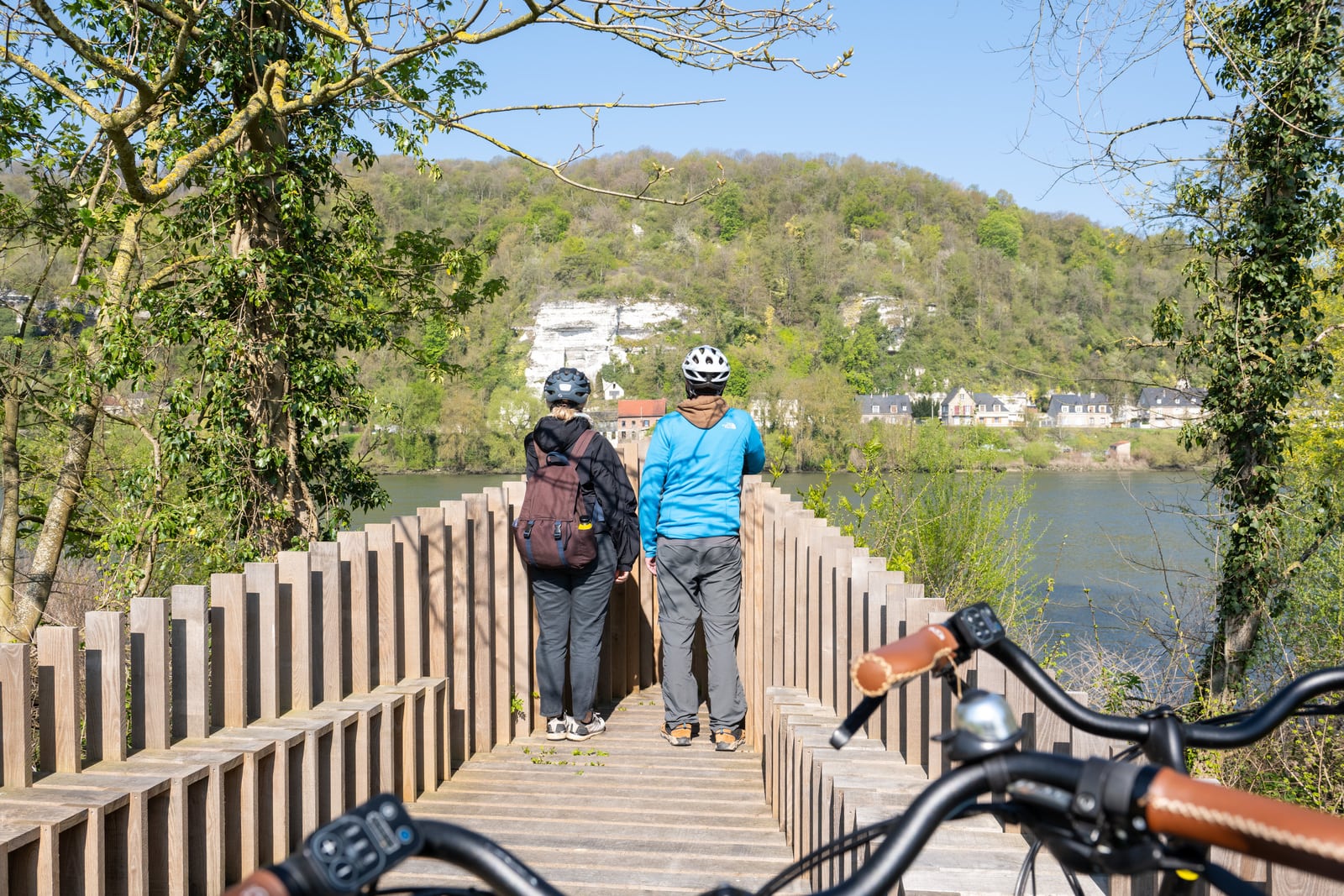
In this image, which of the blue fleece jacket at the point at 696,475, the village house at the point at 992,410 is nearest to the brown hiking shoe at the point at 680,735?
the blue fleece jacket at the point at 696,475

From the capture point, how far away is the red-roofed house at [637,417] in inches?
251

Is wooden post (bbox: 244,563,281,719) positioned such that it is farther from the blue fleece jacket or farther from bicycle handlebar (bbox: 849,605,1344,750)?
bicycle handlebar (bbox: 849,605,1344,750)

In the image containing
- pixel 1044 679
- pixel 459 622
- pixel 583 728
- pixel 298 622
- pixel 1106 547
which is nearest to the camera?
pixel 1044 679

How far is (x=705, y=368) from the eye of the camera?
16.5 feet

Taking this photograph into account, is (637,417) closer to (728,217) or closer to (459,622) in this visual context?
(459,622)

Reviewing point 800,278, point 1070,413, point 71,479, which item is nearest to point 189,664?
point 71,479

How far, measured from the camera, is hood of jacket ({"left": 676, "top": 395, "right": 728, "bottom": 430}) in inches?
200

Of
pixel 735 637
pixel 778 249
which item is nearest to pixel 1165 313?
pixel 735 637

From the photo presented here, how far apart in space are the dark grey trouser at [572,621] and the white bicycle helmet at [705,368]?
2.79 feet

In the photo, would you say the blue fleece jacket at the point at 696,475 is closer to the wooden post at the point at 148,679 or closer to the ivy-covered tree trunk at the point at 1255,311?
the wooden post at the point at 148,679

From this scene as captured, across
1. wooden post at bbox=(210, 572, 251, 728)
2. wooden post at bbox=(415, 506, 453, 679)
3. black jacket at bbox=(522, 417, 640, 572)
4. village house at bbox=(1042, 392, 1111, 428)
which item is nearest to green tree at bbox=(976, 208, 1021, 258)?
village house at bbox=(1042, 392, 1111, 428)

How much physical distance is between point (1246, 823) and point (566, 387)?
4.34 m

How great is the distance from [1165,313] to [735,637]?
8.16 metres

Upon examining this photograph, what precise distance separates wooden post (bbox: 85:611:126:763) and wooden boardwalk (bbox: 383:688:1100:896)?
0.90 meters
